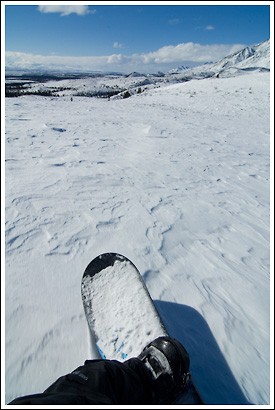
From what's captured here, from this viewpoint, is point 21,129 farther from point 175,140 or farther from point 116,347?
point 116,347

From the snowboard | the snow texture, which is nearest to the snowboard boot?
the snowboard

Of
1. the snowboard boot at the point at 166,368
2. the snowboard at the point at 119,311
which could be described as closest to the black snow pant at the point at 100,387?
the snowboard boot at the point at 166,368

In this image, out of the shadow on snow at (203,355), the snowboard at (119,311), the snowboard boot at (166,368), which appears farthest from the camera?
the snowboard at (119,311)

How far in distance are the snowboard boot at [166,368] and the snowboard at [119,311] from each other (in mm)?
52

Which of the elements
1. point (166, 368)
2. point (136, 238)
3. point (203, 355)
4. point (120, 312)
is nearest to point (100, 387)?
point (166, 368)

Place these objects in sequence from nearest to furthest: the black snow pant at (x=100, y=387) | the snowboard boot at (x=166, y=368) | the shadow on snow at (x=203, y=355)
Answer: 1. the black snow pant at (x=100, y=387)
2. the snowboard boot at (x=166, y=368)
3. the shadow on snow at (x=203, y=355)

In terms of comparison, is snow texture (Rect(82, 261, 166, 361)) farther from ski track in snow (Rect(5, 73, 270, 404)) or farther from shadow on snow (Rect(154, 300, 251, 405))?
shadow on snow (Rect(154, 300, 251, 405))

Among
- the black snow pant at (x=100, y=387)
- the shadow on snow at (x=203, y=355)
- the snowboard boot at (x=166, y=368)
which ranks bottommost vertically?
the shadow on snow at (x=203, y=355)

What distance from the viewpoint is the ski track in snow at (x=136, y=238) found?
175 cm

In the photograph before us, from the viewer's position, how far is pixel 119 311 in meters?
1.95

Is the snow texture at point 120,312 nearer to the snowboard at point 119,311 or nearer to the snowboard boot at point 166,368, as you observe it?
the snowboard at point 119,311

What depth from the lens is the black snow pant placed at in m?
1.05

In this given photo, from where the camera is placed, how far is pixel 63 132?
22.6 ft

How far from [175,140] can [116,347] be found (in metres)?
6.37
